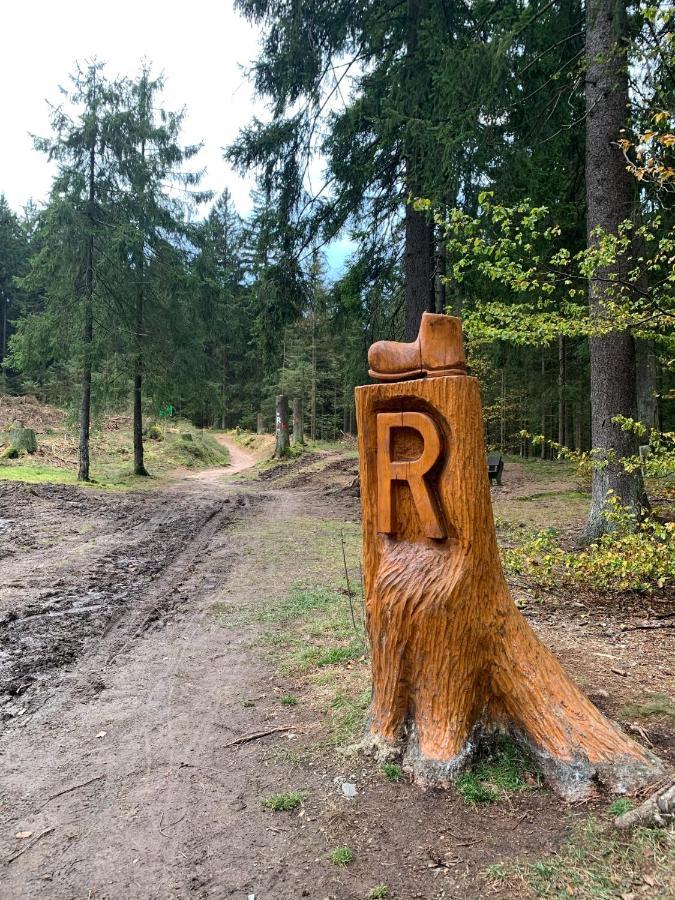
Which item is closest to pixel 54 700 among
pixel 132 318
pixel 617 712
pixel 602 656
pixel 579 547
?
pixel 617 712

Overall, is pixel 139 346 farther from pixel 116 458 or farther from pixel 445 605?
pixel 445 605

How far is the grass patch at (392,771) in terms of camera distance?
9.34ft

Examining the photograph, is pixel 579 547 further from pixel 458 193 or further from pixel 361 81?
pixel 361 81

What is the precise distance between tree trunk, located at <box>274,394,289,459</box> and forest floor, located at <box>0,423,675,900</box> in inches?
579

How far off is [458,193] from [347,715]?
7.12 metres

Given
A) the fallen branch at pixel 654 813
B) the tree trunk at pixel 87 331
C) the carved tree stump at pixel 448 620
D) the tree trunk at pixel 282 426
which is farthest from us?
the tree trunk at pixel 282 426

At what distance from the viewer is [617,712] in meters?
3.30

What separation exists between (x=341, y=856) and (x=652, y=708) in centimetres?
214

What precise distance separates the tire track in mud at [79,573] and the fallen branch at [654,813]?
3593 millimetres

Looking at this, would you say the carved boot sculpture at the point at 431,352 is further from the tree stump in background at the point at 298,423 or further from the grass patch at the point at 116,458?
the tree stump in background at the point at 298,423

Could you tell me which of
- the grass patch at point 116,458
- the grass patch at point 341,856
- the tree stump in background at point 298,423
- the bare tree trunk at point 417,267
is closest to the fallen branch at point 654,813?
the grass patch at point 341,856

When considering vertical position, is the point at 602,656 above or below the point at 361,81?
below

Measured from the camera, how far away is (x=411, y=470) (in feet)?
9.76

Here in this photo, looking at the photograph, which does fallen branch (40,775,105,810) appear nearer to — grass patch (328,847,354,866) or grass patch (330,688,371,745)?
grass patch (330,688,371,745)
